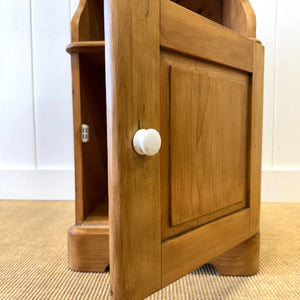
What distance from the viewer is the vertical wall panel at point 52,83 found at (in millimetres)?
1224

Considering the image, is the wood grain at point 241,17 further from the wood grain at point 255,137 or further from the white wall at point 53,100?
the white wall at point 53,100

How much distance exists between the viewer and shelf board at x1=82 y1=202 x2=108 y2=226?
66 centimetres

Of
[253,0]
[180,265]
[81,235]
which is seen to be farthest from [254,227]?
[253,0]

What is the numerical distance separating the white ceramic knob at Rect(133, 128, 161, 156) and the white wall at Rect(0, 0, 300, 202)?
0.97 meters

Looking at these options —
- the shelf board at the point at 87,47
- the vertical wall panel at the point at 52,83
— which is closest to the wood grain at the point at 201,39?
the shelf board at the point at 87,47

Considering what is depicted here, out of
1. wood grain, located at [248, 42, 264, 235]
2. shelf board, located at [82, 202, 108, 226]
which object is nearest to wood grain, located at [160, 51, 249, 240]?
wood grain, located at [248, 42, 264, 235]

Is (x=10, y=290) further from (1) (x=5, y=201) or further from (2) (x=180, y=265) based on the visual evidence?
(1) (x=5, y=201)

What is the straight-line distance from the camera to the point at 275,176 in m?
1.21

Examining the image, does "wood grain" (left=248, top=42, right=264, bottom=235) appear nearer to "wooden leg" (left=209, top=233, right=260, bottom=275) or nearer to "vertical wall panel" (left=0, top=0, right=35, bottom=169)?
"wooden leg" (left=209, top=233, right=260, bottom=275)

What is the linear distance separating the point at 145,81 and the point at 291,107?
1.05 meters

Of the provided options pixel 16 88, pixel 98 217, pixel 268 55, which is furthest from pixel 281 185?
pixel 16 88

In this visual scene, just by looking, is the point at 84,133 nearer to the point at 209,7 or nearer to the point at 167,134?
the point at 167,134

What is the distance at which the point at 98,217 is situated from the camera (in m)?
0.70

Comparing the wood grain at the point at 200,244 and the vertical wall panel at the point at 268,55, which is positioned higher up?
the vertical wall panel at the point at 268,55
